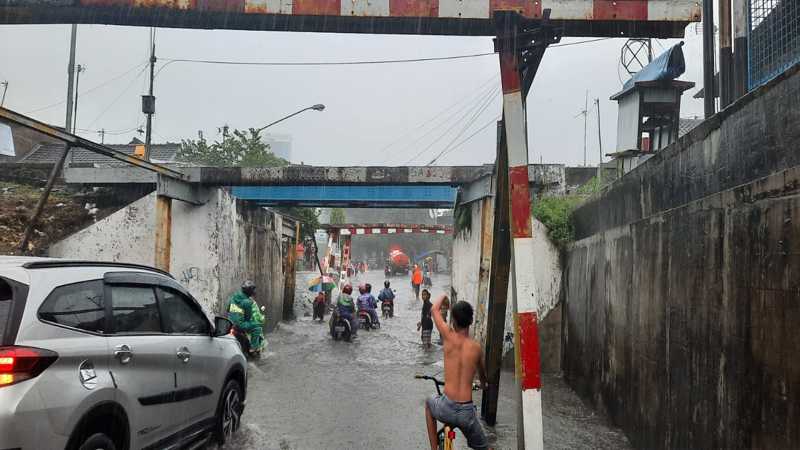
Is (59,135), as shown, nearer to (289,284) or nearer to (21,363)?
(21,363)

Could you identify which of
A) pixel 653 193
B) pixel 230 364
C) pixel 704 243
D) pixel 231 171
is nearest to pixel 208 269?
pixel 231 171

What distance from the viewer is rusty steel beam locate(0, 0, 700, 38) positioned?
6500mm

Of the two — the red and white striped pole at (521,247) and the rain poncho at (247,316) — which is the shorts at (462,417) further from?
the rain poncho at (247,316)

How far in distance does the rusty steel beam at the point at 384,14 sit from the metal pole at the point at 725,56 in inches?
15.3

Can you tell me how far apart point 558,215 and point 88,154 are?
29656 mm

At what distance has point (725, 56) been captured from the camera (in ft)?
21.6

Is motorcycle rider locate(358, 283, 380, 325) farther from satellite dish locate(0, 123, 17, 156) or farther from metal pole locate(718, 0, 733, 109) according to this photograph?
metal pole locate(718, 0, 733, 109)

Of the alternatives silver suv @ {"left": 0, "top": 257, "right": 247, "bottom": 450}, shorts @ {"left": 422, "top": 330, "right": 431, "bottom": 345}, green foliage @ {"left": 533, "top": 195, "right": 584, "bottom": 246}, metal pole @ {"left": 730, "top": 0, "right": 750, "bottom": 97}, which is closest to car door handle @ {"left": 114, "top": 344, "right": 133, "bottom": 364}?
silver suv @ {"left": 0, "top": 257, "right": 247, "bottom": 450}

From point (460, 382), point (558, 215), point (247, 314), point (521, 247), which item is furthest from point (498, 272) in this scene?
point (247, 314)

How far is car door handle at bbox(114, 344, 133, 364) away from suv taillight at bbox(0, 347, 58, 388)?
673mm

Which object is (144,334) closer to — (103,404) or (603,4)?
(103,404)

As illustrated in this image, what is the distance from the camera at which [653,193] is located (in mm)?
6305

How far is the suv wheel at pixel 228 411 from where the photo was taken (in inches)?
237

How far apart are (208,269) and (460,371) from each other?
9.64 m
